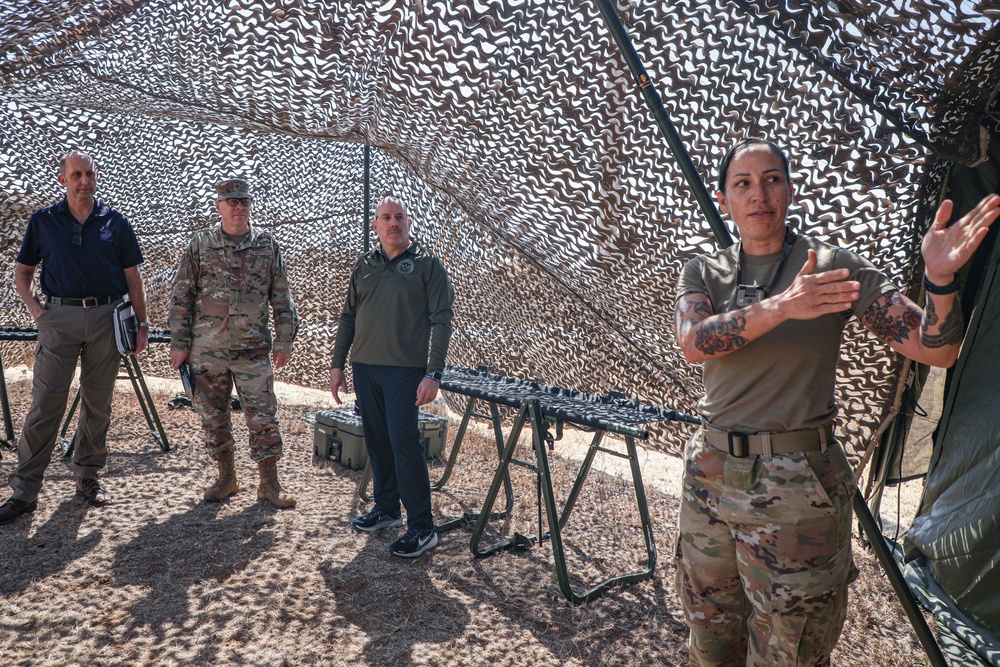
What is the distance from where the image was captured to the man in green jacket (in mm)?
3438

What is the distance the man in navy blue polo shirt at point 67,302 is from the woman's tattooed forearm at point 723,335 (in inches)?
134

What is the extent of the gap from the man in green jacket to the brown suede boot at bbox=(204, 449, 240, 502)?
3.84 feet

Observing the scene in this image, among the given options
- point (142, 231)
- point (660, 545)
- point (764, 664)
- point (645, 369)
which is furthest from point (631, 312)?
point (142, 231)

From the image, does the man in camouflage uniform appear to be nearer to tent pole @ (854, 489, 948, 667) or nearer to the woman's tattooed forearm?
the woman's tattooed forearm

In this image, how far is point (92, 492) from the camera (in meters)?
4.03

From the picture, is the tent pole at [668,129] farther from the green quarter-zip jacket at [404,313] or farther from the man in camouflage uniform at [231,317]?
the man in camouflage uniform at [231,317]

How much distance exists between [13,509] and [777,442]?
4.02 meters

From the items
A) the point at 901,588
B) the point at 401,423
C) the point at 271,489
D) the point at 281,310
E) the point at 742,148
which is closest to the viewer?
the point at 742,148

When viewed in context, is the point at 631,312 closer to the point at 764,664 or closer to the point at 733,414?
the point at 733,414

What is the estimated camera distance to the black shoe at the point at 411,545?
346 centimetres

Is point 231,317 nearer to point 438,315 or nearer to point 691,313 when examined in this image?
point 438,315

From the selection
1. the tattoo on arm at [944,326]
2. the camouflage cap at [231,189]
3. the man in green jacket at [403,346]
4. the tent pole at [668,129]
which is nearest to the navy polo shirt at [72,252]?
the camouflage cap at [231,189]

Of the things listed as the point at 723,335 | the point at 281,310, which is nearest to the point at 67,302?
the point at 281,310

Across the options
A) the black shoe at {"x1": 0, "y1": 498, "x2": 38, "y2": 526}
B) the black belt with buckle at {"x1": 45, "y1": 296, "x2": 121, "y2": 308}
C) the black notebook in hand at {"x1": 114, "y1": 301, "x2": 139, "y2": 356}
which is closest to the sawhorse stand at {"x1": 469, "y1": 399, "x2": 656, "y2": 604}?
the black notebook in hand at {"x1": 114, "y1": 301, "x2": 139, "y2": 356}
